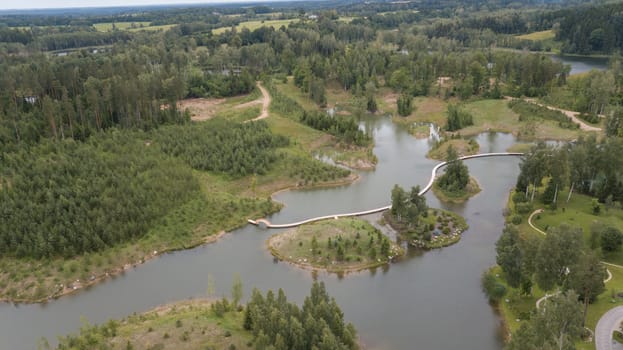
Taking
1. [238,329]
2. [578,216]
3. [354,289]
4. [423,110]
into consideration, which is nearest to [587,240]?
[578,216]

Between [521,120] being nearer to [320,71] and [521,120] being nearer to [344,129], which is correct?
[344,129]

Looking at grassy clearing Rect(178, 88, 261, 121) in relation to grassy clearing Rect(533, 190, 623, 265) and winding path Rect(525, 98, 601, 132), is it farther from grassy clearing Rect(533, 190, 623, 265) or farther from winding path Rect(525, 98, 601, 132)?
winding path Rect(525, 98, 601, 132)

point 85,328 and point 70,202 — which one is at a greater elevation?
point 70,202

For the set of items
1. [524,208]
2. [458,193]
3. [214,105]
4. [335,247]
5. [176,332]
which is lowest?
[176,332]

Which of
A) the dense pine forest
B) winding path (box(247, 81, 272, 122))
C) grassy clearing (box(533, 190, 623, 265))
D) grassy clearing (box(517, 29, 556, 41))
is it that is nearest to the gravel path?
A: winding path (box(247, 81, 272, 122))

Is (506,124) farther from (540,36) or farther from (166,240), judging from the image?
(540,36)

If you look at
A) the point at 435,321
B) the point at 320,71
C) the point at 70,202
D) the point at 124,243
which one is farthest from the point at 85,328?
the point at 320,71

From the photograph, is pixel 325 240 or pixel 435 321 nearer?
pixel 435 321

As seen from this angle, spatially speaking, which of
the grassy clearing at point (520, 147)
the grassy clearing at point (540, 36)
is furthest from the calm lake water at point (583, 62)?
the grassy clearing at point (520, 147)
